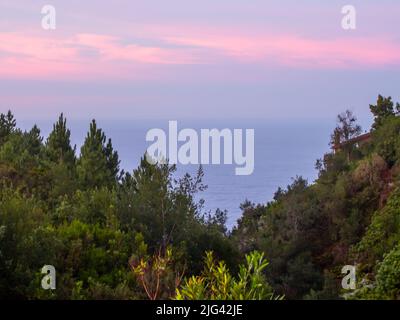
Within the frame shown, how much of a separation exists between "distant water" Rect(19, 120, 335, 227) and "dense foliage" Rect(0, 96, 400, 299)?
4.47 ft

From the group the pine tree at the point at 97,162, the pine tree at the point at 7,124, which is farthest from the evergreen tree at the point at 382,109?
the pine tree at the point at 7,124

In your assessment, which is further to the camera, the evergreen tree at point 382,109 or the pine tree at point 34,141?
the pine tree at point 34,141

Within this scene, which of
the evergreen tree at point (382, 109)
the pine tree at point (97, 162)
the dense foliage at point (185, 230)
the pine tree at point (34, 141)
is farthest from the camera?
the pine tree at point (34, 141)

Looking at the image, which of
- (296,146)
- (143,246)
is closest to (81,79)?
(143,246)

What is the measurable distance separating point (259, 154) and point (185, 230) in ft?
116

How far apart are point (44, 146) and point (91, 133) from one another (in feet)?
21.9

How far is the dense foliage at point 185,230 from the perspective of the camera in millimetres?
10977

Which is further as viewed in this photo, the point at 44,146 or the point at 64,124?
the point at 44,146

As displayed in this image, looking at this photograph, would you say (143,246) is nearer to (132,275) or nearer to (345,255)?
(132,275)

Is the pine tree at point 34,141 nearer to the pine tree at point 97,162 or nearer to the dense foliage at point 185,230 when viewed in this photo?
the dense foliage at point 185,230

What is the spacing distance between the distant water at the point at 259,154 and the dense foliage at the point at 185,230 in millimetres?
1363
